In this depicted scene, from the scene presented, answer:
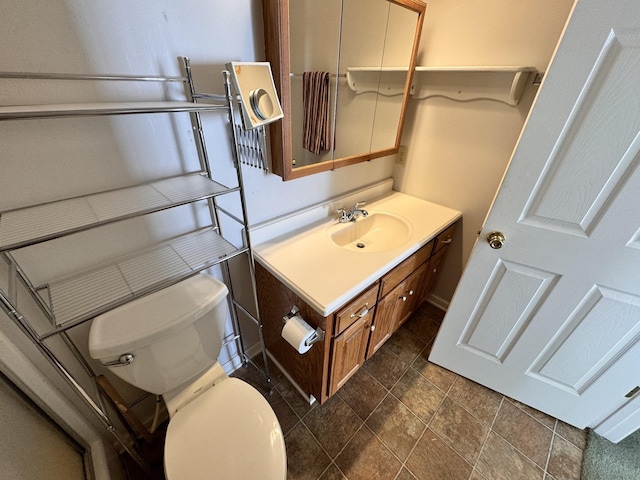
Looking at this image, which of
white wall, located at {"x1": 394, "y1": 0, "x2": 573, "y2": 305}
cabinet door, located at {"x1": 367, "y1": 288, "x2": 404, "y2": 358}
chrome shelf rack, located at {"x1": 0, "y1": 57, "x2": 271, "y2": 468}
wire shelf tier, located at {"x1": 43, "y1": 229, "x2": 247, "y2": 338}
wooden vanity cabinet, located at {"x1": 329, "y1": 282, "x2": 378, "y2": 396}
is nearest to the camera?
chrome shelf rack, located at {"x1": 0, "y1": 57, "x2": 271, "y2": 468}

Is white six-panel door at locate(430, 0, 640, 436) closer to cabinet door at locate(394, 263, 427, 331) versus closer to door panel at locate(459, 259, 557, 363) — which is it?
door panel at locate(459, 259, 557, 363)

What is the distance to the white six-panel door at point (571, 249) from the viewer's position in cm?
75

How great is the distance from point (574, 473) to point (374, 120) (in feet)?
6.62

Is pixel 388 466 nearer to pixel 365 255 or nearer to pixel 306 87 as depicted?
pixel 365 255

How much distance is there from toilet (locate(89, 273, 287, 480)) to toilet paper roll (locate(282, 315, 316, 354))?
257 mm

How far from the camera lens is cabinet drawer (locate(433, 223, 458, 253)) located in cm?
156

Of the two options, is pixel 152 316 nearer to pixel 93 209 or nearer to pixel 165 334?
pixel 165 334

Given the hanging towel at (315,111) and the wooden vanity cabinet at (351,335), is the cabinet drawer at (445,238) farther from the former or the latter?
the hanging towel at (315,111)

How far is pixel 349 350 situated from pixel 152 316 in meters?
0.83

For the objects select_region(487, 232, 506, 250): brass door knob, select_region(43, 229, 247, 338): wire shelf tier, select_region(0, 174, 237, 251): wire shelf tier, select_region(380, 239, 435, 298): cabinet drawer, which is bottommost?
select_region(380, 239, 435, 298): cabinet drawer

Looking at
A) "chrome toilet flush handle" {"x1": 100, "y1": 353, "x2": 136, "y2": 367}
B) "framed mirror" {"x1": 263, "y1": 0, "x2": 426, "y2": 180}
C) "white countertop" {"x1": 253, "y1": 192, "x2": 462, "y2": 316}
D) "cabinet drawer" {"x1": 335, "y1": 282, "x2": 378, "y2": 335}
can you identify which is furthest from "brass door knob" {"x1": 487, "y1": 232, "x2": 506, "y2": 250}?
"chrome toilet flush handle" {"x1": 100, "y1": 353, "x2": 136, "y2": 367}

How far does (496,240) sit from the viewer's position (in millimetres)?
1086

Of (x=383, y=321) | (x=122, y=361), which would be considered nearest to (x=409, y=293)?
(x=383, y=321)

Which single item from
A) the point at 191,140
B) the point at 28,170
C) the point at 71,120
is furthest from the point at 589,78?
the point at 28,170
